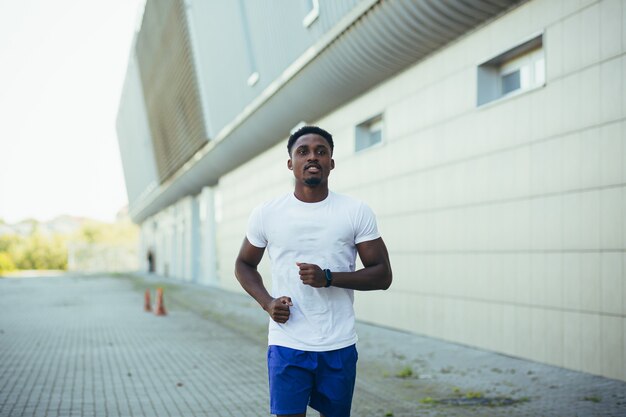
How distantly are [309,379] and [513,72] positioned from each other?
7.94m

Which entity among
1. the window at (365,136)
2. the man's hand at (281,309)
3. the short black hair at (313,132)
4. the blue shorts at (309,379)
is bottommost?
the blue shorts at (309,379)

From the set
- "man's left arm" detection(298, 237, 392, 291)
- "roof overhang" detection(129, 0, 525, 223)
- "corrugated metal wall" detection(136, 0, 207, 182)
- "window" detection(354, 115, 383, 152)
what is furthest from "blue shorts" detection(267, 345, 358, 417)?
"corrugated metal wall" detection(136, 0, 207, 182)

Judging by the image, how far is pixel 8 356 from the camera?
34.2ft

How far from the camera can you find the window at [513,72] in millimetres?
9805

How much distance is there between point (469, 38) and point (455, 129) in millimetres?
1298

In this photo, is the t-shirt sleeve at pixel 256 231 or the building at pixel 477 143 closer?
the t-shirt sleeve at pixel 256 231

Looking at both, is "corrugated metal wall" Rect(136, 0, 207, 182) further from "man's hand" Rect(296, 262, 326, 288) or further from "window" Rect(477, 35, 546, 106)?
"man's hand" Rect(296, 262, 326, 288)

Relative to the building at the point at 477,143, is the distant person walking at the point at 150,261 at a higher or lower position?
lower

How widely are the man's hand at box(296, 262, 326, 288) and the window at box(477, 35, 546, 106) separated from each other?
681 cm

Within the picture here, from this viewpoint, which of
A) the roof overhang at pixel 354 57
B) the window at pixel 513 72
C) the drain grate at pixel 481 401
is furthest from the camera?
the roof overhang at pixel 354 57

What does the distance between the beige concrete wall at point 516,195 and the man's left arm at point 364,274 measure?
17.1 ft

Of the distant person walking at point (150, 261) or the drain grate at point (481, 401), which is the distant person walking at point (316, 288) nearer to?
the drain grate at point (481, 401)

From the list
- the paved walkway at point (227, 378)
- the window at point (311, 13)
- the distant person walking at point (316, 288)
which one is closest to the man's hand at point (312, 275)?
the distant person walking at point (316, 288)

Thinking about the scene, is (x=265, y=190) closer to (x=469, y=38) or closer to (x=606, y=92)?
(x=469, y=38)
